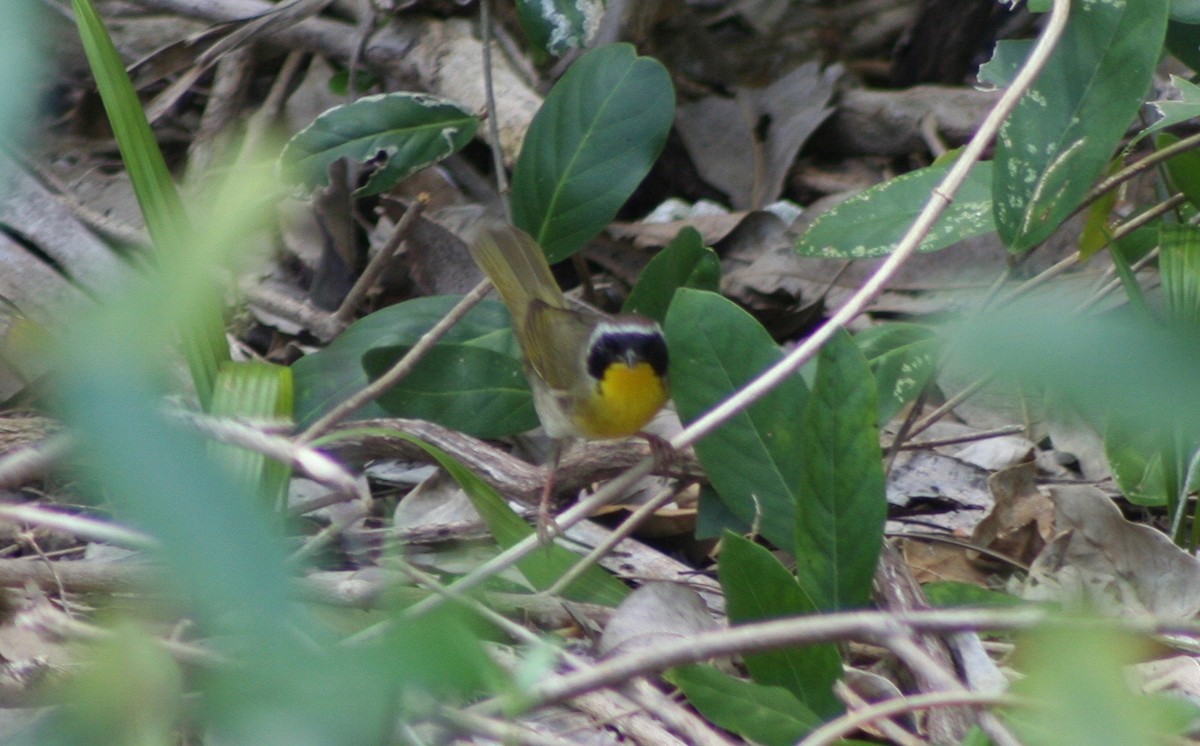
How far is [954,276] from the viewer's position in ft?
11.7

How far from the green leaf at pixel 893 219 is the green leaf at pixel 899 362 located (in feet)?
0.67

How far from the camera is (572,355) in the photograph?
3178 mm

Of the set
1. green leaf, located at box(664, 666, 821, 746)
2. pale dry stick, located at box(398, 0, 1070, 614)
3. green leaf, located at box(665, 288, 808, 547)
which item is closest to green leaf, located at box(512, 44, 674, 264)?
green leaf, located at box(665, 288, 808, 547)

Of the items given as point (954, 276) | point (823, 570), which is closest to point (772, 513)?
point (823, 570)

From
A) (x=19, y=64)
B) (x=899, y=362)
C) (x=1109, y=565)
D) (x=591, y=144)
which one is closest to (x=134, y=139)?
(x=591, y=144)

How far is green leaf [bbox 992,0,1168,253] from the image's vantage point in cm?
228

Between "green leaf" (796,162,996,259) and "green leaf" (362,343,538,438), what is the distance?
Result: 0.77 metres

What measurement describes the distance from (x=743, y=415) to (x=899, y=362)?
40 cm

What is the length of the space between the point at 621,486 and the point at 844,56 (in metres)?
3.23

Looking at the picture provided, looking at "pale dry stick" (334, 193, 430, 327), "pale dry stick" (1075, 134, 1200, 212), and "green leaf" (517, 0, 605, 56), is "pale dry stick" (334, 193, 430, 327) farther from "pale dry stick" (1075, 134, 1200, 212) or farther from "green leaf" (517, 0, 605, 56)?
"pale dry stick" (1075, 134, 1200, 212)

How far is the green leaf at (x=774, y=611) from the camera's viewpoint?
6.42 ft

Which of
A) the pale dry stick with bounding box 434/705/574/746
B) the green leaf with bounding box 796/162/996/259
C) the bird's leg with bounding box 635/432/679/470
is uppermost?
the green leaf with bounding box 796/162/996/259

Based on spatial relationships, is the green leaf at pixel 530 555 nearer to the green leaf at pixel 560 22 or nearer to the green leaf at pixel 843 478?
the green leaf at pixel 843 478

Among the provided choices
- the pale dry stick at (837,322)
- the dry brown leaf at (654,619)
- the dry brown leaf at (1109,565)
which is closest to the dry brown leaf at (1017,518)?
the dry brown leaf at (1109,565)
